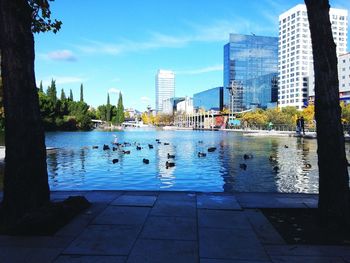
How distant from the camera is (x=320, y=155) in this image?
7.00 metres

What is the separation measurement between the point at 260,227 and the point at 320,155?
158cm

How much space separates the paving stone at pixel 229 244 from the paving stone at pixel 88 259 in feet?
3.66

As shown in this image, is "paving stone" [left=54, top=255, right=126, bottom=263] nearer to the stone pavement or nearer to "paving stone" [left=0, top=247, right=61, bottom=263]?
the stone pavement

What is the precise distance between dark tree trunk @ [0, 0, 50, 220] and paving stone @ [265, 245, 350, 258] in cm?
402

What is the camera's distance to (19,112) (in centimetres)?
704

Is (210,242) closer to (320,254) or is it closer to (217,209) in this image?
(320,254)

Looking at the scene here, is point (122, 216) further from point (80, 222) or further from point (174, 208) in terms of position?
point (174, 208)

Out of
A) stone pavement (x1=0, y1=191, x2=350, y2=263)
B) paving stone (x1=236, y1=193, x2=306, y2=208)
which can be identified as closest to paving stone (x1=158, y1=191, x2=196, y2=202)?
stone pavement (x1=0, y1=191, x2=350, y2=263)

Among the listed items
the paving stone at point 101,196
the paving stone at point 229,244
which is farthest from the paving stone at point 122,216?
the paving stone at point 229,244

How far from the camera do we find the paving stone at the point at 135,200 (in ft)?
28.6

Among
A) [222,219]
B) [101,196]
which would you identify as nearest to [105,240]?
[222,219]

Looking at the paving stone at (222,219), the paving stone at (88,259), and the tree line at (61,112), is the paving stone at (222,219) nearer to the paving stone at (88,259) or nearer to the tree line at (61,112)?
the paving stone at (88,259)

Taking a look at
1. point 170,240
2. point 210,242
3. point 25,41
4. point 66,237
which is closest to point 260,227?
point 210,242

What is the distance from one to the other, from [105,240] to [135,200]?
2925mm
